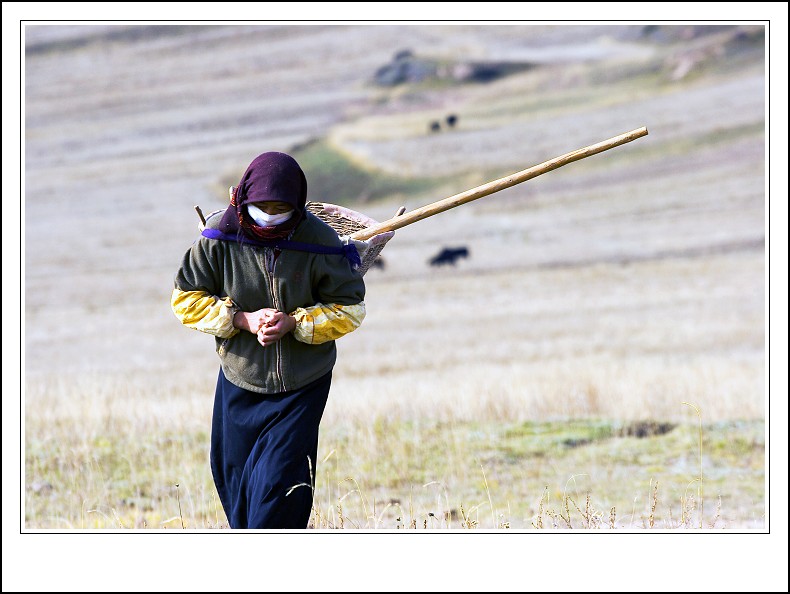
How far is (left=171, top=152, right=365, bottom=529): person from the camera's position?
536 centimetres

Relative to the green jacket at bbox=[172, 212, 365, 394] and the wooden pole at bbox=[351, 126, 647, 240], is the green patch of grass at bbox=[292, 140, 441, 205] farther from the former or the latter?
the green jacket at bbox=[172, 212, 365, 394]

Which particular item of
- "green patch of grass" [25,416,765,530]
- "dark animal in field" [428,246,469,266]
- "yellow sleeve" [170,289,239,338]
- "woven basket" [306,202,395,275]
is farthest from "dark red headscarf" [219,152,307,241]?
"dark animal in field" [428,246,469,266]

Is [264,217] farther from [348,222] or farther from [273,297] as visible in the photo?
[348,222]

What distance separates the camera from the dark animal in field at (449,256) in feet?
63.4

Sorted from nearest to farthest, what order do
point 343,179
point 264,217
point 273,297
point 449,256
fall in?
point 264,217 → point 273,297 → point 449,256 → point 343,179

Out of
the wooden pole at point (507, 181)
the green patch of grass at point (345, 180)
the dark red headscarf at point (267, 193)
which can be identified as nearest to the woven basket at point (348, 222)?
the wooden pole at point (507, 181)

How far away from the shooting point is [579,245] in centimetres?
1912

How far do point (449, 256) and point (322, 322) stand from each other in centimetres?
1411

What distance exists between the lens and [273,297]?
5.43m

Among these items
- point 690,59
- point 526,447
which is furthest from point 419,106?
point 526,447

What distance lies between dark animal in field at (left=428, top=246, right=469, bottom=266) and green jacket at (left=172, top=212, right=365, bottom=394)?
1379cm

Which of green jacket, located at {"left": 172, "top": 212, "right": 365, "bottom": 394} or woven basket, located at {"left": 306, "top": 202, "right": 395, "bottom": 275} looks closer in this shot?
green jacket, located at {"left": 172, "top": 212, "right": 365, "bottom": 394}

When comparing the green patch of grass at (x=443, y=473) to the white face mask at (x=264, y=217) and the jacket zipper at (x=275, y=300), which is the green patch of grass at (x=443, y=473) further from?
the white face mask at (x=264, y=217)

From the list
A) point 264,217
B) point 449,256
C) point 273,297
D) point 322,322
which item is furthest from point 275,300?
point 449,256
